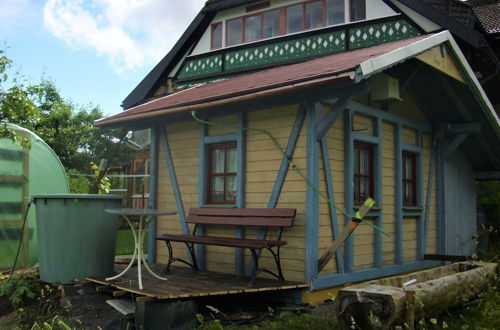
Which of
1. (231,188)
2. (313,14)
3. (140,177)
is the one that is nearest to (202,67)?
(313,14)

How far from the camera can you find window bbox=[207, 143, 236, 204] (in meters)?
7.50

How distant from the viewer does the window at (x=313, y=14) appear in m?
10.9

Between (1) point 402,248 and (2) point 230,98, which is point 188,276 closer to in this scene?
(2) point 230,98

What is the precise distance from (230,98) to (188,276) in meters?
2.32

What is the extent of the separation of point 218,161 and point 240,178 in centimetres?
72

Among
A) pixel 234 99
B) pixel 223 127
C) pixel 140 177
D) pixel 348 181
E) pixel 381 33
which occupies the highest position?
pixel 381 33

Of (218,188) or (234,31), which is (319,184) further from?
(234,31)

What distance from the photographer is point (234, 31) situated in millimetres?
12422

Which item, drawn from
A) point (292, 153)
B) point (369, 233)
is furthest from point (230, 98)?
point (369, 233)

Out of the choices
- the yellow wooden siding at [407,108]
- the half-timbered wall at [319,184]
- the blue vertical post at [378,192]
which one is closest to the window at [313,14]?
the yellow wooden siding at [407,108]

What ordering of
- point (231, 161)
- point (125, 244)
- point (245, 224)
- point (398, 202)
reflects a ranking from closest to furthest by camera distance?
point (245, 224), point (231, 161), point (398, 202), point (125, 244)

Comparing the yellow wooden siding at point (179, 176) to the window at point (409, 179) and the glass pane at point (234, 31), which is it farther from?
the glass pane at point (234, 31)

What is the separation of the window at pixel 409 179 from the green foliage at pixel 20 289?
221 inches

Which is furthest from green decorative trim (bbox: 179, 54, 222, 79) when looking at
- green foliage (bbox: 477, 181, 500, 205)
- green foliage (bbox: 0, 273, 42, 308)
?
green foliage (bbox: 0, 273, 42, 308)
